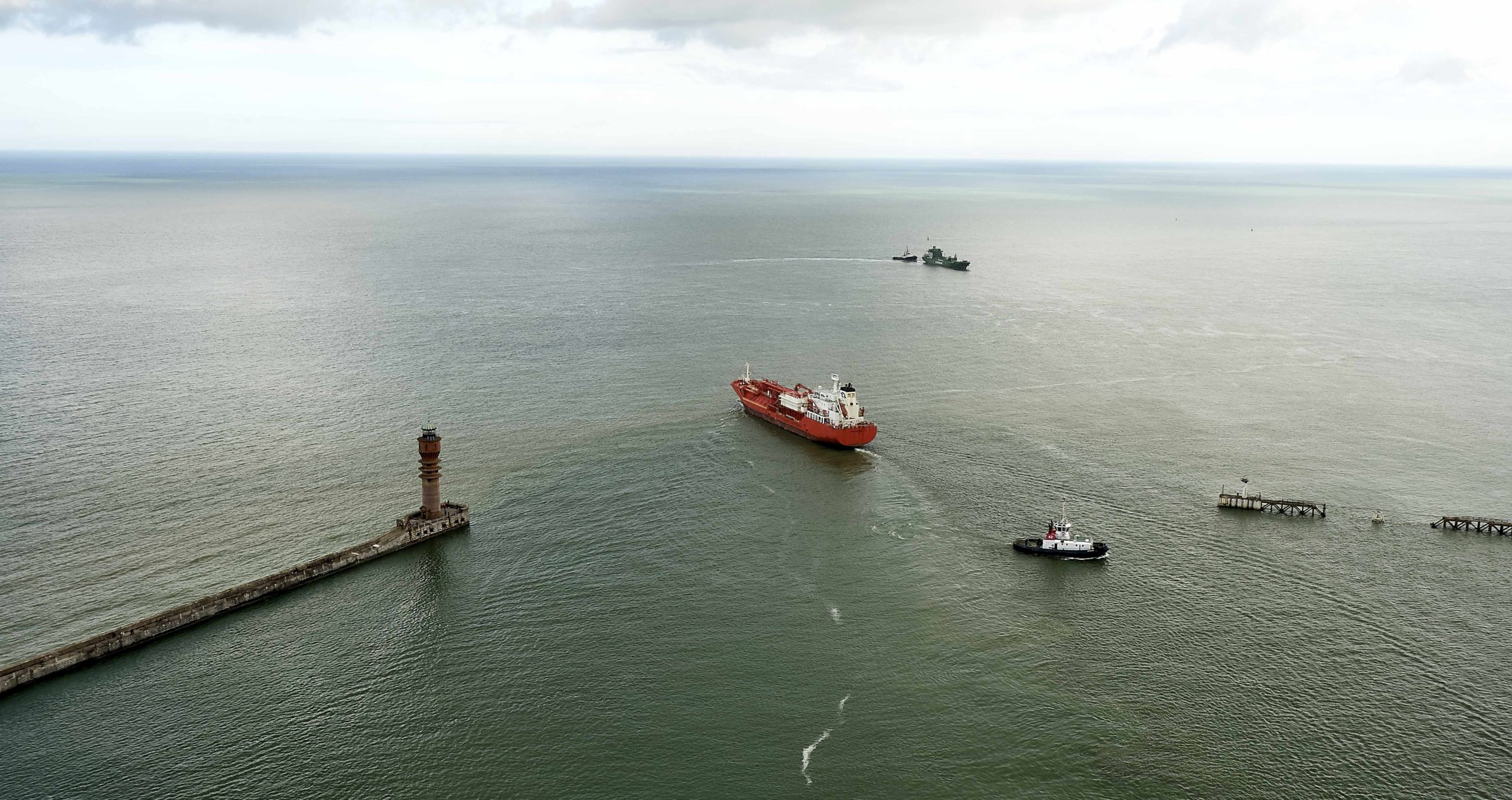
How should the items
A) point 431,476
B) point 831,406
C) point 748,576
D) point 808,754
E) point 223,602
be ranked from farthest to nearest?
point 831,406 → point 431,476 → point 748,576 → point 223,602 → point 808,754

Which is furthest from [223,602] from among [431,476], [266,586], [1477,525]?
[1477,525]

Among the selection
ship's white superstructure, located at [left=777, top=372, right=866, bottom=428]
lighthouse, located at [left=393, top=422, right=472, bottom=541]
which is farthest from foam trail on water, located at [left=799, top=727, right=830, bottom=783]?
ship's white superstructure, located at [left=777, top=372, right=866, bottom=428]

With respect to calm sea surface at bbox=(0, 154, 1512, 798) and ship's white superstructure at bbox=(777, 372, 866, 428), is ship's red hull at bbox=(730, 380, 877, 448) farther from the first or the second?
calm sea surface at bbox=(0, 154, 1512, 798)

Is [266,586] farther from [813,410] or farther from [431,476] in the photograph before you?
[813,410]

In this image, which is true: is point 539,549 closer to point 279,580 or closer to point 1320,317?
point 279,580

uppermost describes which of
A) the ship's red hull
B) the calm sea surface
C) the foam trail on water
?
the ship's red hull

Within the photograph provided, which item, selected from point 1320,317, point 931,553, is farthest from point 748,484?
point 1320,317

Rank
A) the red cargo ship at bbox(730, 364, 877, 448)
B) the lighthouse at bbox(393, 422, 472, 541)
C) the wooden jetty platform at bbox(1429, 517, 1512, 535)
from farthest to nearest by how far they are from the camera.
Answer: the red cargo ship at bbox(730, 364, 877, 448)
the wooden jetty platform at bbox(1429, 517, 1512, 535)
the lighthouse at bbox(393, 422, 472, 541)
